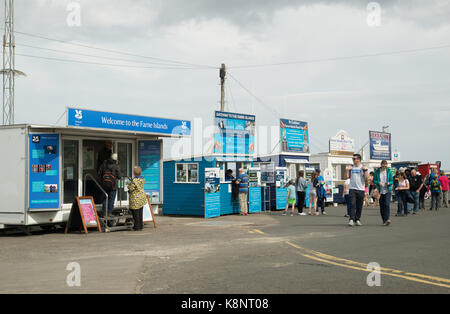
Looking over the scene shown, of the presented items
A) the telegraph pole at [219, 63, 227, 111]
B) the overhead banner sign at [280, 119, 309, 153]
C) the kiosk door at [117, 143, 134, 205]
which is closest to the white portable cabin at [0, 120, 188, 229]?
the kiosk door at [117, 143, 134, 205]

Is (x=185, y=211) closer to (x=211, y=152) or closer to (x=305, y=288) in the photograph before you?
(x=211, y=152)

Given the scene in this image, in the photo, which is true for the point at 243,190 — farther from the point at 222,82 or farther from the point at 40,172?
the point at 222,82

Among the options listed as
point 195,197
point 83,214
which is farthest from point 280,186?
point 83,214

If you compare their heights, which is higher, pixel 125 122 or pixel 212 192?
pixel 125 122

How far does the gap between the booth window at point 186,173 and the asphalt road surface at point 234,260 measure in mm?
5378

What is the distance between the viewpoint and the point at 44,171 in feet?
40.8

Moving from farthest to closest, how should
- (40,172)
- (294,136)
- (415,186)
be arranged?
1. (294,136)
2. (415,186)
3. (40,172)

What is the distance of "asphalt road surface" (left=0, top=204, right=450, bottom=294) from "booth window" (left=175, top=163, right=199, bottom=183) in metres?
5.38

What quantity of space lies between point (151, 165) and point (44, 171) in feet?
13.5

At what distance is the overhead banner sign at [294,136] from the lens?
23984mm

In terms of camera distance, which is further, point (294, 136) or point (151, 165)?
point (294, 136)

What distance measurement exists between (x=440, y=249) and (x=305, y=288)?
4258 mm

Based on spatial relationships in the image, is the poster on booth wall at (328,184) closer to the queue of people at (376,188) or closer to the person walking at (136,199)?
the queue of people at (376,188)

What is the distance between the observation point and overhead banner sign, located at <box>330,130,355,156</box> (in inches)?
1184
